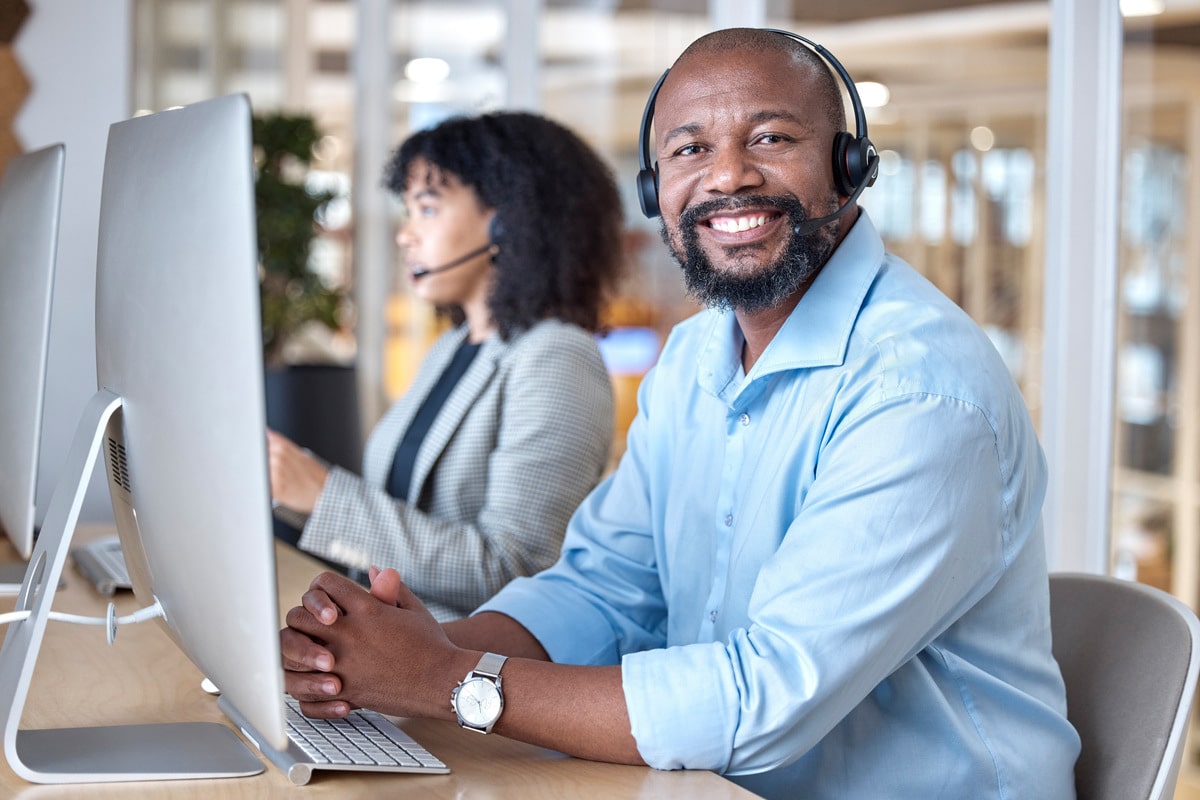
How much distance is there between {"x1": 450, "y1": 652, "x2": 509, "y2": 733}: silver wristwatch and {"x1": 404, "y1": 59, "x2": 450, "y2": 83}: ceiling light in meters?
3.42

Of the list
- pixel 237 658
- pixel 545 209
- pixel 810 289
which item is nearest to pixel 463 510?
pixel 545 209

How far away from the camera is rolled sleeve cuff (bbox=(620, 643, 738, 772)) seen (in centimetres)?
109

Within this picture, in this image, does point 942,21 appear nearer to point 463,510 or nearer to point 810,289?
point 463,510

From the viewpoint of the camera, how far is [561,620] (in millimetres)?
1457

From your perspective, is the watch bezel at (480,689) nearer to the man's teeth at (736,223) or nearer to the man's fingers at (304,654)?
the man's fingers at (304,654)

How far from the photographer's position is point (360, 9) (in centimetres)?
455

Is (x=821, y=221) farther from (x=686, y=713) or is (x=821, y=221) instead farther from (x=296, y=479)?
(x=296, y=479)

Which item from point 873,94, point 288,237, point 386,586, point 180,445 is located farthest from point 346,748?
point 288,237

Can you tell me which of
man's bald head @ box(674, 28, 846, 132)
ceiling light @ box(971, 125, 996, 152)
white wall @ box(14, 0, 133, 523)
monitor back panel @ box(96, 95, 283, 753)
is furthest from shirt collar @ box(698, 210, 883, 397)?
ceiling light @ box(971, 125, 996, 152)

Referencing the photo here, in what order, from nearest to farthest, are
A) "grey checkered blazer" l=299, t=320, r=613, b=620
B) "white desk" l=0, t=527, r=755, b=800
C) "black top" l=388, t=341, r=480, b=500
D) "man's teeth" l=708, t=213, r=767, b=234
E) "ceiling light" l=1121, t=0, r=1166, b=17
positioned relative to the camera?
"white desk" l=0, t=527, r=755, b=800, "man's teeth" l=708, t=213, r=767, b=234, "grey checkered blazer" l=299, t=320, r=613, b=620, "ceiling light" l=1121, t=0, r=1166, b=17, "black top" l=388, t=341, r=480, b=500

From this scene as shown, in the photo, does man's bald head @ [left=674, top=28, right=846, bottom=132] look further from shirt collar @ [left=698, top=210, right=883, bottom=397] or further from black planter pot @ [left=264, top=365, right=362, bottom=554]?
black planter pot @ [left=264, top=365, right=362, bottom=554]

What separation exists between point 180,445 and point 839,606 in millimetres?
551

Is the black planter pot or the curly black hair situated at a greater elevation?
the curly black hair

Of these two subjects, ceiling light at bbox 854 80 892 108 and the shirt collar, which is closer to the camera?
the shirt collar
